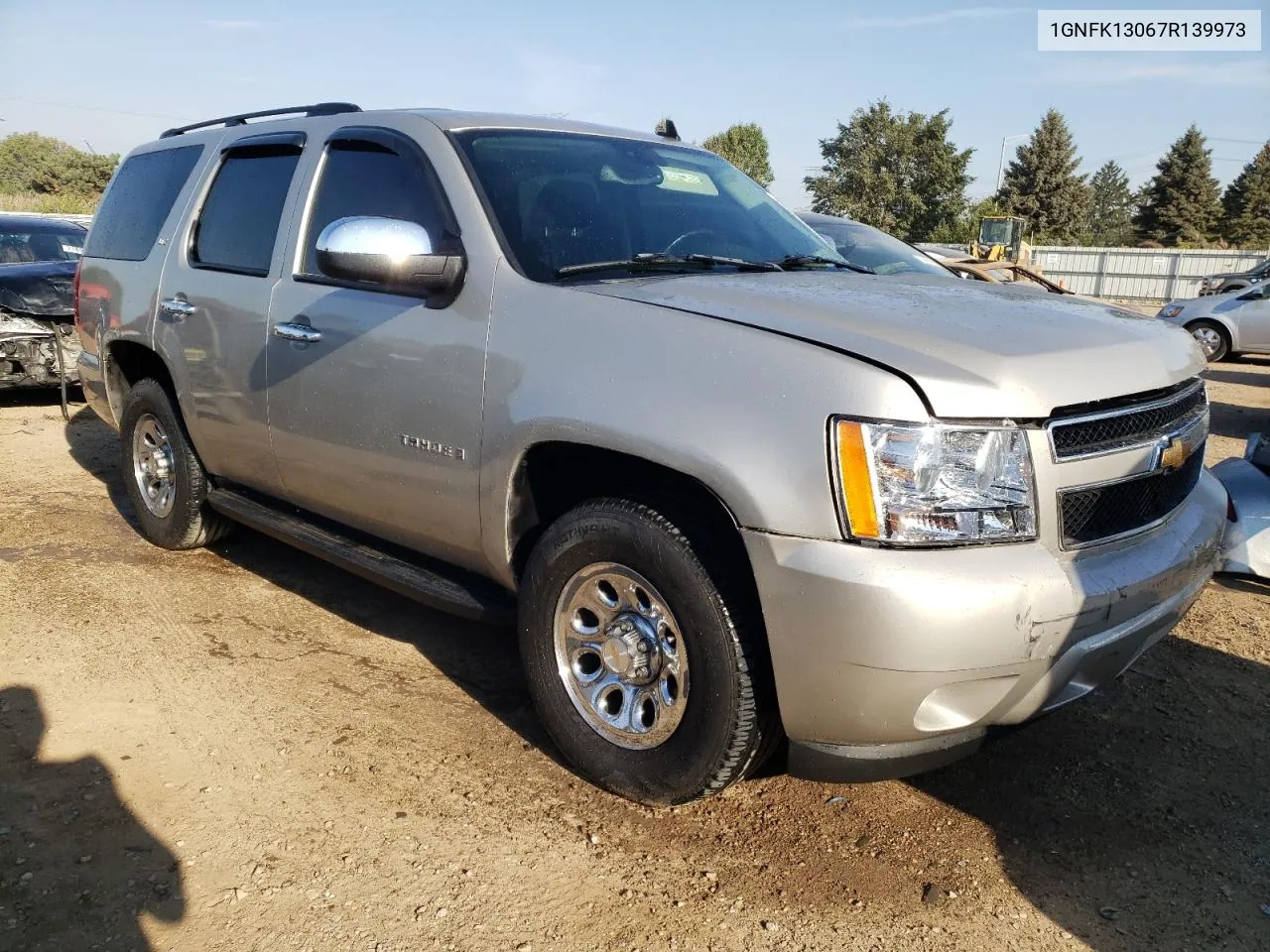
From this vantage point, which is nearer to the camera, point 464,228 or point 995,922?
point 995,922

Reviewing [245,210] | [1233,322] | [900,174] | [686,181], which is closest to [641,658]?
[686,181]

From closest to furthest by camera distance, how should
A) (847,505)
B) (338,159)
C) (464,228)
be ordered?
(847,505), (464,228), (338,159)

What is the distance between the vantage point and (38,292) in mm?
8188

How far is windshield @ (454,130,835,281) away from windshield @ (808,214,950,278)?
4.21 m

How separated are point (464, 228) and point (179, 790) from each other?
1.87 meters

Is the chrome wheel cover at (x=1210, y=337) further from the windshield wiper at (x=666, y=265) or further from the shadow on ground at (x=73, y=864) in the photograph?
the shadow on ground at (x=73, y=864)

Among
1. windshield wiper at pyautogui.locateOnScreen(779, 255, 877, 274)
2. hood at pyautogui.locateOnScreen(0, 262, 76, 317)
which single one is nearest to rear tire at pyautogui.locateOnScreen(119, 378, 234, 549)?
windshield wiper at pyautogui.locateOnScreen(779, 255, 877, 274)

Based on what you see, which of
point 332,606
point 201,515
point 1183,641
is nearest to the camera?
point 1183,641

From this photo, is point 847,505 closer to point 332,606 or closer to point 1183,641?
point 1183,641

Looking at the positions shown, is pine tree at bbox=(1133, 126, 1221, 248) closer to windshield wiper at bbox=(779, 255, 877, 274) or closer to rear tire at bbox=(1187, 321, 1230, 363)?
rear tire at bbox=(1187, 321, 1230, 363)

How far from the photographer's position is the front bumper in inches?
86.8

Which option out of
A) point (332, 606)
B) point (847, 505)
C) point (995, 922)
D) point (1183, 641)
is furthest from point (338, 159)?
point (1183, 641)

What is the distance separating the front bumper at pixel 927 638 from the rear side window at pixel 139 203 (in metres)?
3.71

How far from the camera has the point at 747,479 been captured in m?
2.35
